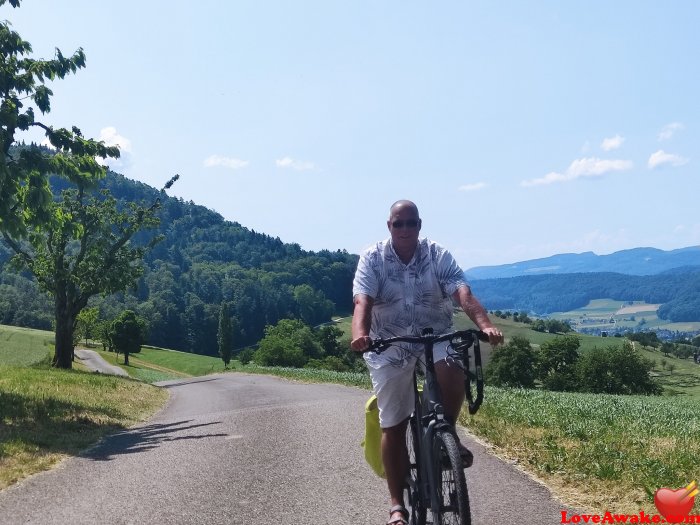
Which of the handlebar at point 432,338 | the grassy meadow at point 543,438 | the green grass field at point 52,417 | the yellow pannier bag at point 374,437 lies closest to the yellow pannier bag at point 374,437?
the yellow pannier bag at point 374,437

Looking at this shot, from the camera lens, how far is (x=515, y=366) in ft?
289

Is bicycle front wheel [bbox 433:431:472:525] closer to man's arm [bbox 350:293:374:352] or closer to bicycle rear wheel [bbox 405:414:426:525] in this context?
bicycle rear wheel [bbox 405:414:426:525]

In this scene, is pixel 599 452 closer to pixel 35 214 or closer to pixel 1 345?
pixel 35 214

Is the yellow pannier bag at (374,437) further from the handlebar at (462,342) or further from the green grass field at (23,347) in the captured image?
the green grass field at (23,347)

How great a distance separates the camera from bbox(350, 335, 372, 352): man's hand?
4551mm

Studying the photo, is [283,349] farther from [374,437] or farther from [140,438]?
[374,437]

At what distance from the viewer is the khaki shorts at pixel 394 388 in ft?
16.0

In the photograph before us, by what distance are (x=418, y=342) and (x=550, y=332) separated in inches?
6999

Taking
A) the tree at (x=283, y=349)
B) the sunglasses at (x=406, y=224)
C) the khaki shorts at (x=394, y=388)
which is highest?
the sunglasses at (x=406, y=224)

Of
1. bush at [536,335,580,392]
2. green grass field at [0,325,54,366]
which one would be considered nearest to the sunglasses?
green grass field at [0,325,54,366]

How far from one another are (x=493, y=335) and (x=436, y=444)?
837 mm

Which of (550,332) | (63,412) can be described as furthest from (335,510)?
(550,332)

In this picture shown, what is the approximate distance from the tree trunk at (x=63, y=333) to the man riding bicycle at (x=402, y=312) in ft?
117

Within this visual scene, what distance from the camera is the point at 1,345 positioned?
Result: 91000 mm
